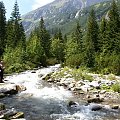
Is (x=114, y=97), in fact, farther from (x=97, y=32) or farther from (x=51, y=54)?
(x=51, y=54)

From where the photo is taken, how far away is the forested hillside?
46825 millimetres

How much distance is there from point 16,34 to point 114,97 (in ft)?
166

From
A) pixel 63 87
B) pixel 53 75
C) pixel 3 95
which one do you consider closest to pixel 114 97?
pixel 63 87

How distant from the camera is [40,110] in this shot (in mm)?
23000

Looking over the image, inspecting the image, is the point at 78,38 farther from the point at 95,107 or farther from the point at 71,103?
the point at 95,107

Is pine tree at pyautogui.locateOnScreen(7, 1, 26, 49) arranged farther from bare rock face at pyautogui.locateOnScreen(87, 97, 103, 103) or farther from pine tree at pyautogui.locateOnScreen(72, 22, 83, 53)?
bare rock face at pyautogui.locateOnScreen(87, 97, 103, 103)

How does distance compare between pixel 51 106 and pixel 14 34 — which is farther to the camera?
pixel 14 34

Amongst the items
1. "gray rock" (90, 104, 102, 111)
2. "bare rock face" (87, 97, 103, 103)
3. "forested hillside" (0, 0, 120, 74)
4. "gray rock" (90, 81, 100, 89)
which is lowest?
"gray rock" (90, 104, 102, 111)

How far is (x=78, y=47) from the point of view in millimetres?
64312

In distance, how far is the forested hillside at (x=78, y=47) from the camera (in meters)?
46.8

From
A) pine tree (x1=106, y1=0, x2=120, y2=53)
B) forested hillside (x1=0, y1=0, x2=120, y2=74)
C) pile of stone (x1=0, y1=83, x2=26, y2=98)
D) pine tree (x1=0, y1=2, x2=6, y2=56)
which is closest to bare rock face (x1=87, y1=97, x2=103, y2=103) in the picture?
pile of stone (x1=0, y1=83, x2=26, y2=98)

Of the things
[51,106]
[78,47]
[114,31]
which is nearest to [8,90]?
[51,106]

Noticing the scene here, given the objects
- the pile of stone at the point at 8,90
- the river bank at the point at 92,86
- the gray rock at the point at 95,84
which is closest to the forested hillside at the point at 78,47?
the river bank at the point at 92,86

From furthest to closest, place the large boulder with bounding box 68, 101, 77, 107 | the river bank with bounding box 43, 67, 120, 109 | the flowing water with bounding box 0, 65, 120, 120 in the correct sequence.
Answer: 1. the river bank with bounding box 43, 67, 120, 109
2. the large boulder with bounding box 68, 101, 77, 107
3. the flowing water with bounding box 0, 65, 120, 120
